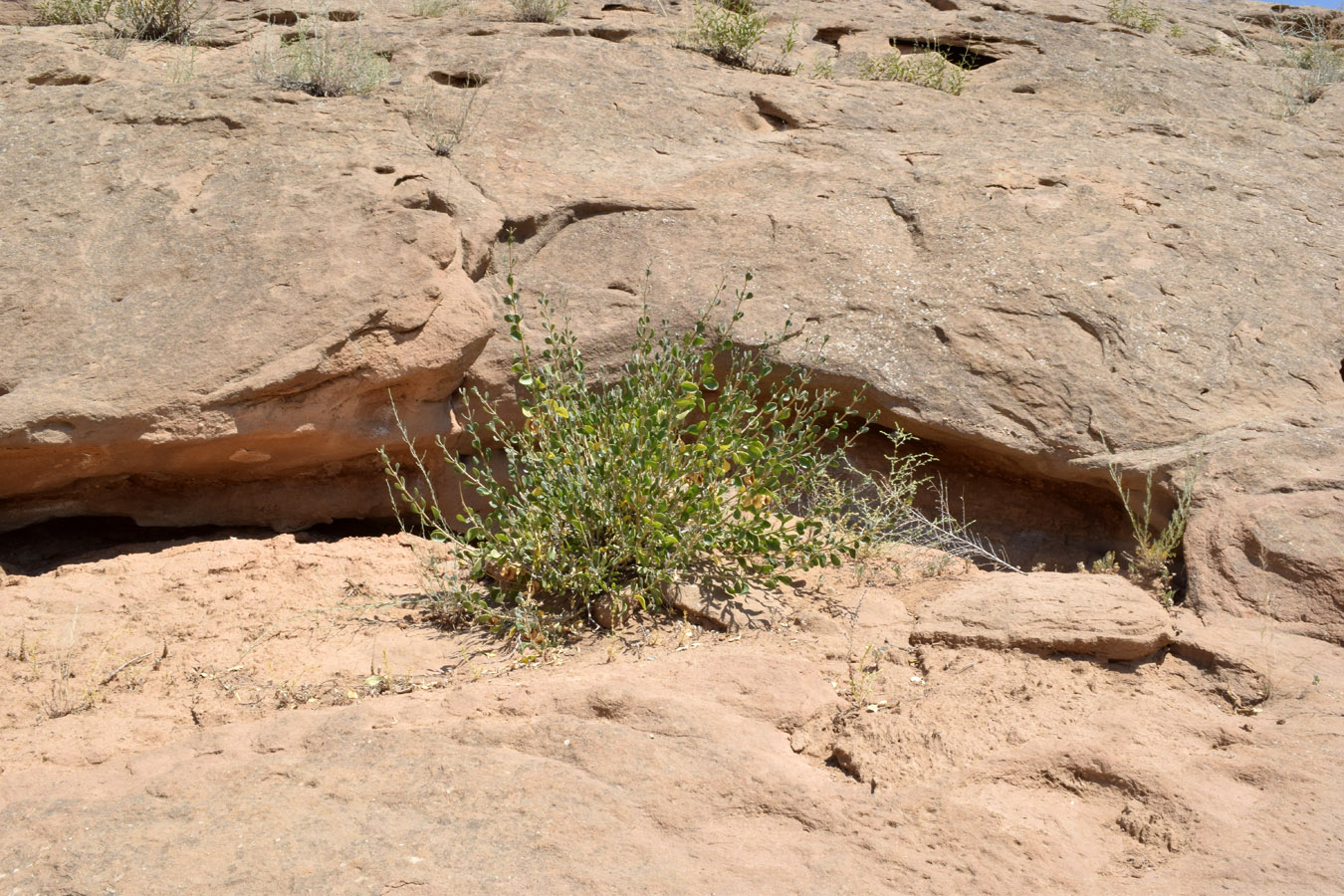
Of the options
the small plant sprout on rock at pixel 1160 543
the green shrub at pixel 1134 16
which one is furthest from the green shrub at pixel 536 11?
the small plant sprout on rock at pixel 1160 543

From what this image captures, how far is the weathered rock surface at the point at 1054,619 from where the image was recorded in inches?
114

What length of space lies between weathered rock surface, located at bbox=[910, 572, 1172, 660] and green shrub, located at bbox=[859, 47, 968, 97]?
3402mm

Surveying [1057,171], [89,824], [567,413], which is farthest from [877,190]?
[89,824]

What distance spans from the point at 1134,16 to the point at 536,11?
11.6ft

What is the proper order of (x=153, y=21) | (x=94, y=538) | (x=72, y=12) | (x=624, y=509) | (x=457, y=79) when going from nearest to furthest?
(x=624, y=509), (x=94, y=538), (x=457, y=79), (x=153, y=21), (x=72, y=12)

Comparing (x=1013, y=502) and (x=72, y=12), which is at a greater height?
(x=72, y=12)

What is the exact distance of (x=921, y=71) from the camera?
581 cm

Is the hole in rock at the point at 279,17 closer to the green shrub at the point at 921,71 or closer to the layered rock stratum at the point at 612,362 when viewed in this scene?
the layered rock stratum at the point at 612,362

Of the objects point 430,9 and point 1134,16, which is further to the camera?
point 1134,16

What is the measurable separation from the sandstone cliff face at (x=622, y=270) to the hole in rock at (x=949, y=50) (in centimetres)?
97

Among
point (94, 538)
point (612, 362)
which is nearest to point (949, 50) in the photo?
point (612, 362)

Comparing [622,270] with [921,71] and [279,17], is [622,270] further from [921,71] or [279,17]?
[279,17]

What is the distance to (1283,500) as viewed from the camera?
11.1 ft

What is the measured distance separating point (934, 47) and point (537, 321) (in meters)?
3.39
